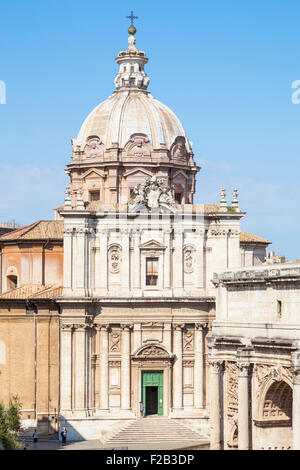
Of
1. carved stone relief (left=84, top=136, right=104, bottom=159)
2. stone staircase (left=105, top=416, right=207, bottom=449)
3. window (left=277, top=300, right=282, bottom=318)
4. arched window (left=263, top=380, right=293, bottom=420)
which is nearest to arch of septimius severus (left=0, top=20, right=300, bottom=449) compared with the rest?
stone staircase (left=105, top=416, right=207, bottom=449)

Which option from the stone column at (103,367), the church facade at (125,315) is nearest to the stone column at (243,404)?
the church facade at (125,315)

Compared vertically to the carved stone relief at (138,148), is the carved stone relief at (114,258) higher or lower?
lower

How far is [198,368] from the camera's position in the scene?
7344cm

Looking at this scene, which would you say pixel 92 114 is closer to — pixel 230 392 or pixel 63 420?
pixel 63 420

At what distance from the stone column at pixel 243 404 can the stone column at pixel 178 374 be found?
1456 cm

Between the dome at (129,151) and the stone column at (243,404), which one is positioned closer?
the stone column at (243,404)

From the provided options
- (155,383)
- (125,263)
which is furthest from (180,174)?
(155,383)

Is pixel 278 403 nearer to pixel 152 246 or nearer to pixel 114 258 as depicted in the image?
pixel 152 246

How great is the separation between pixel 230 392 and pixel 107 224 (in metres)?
16.0

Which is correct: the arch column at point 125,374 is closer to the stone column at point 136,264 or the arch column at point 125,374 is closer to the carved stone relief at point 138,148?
the stone column at point 136,264

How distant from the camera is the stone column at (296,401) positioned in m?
53.4

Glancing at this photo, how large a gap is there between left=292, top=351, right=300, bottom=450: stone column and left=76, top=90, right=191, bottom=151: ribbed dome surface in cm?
2947

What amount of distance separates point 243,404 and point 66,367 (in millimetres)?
16566
